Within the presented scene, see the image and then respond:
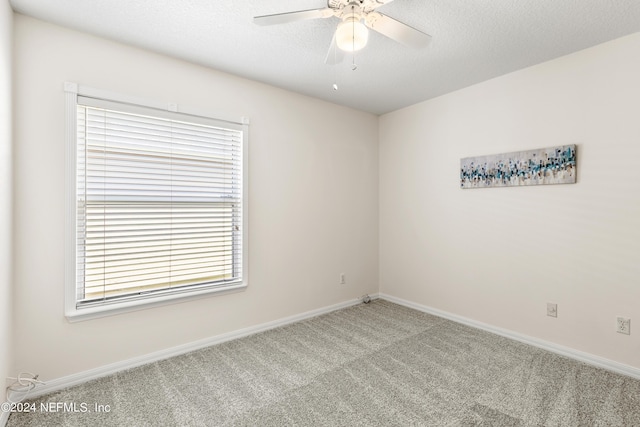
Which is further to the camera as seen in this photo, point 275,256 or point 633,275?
point 275,256

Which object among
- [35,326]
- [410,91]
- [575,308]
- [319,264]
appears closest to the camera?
[35,326]

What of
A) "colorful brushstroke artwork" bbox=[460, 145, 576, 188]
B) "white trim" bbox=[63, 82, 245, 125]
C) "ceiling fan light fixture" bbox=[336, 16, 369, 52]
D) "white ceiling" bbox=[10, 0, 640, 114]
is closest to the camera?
"ceiling fan light fixture" bbox=[336, 16, 369, 52]

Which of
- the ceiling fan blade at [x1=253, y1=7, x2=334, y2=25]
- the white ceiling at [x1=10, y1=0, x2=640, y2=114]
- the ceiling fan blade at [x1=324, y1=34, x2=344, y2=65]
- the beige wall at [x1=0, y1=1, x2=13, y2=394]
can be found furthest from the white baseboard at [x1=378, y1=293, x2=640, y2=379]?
the beige wall at [x1=0, y1=1, x2=13, y2=394]

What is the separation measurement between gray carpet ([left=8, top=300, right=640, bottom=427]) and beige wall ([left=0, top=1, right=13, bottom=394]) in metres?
0.49

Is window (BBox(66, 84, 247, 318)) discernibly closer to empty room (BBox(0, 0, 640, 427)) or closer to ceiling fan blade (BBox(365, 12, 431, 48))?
empty room (BBox(0, 0, 640, 427))

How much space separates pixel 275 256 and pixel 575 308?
2726 millimetres

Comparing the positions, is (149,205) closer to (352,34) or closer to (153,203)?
(153,203)

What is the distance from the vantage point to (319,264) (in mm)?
3648

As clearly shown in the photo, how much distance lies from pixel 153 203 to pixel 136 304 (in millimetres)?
816

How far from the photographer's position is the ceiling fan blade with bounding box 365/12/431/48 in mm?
1748

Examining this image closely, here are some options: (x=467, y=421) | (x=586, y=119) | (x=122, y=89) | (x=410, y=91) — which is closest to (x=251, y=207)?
(x=122, y=89)

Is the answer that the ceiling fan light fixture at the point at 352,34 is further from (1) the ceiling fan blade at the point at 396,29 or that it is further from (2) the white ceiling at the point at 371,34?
(2) the white ceiling at the point at 371,34

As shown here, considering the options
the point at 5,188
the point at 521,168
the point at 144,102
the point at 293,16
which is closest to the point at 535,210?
the point at 521,168

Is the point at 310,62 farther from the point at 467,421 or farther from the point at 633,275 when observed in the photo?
the point at 633,275
